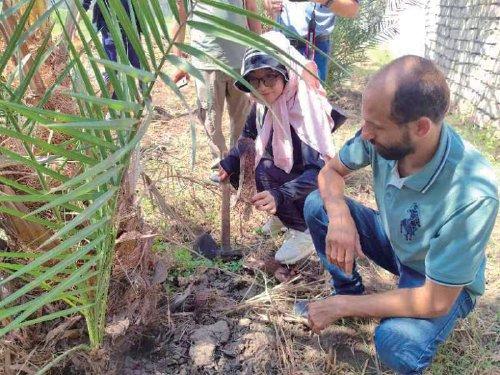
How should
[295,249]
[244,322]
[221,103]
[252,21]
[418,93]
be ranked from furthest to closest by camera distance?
[221,103]
[252,21]
[295,249]
[244,322]
[418,93]

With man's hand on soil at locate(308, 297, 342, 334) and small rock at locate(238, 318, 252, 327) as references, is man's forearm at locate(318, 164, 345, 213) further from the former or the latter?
small rock at locate(238, 318, 252, 327)

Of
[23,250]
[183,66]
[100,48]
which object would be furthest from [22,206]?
[183,66]

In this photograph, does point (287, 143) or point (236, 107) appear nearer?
point (287, 143)

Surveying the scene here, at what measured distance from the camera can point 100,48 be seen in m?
0.86

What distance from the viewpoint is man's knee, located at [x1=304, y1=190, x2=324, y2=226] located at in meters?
1.63

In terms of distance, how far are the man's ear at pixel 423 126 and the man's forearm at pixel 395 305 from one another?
0.41 m

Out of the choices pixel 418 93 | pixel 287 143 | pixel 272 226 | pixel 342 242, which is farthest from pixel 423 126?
pixel 272 226

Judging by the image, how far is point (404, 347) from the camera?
1.31 metres

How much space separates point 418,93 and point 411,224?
390 mm

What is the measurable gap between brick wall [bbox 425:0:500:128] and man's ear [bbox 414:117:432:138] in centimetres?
258

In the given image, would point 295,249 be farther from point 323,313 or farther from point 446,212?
point 446,212

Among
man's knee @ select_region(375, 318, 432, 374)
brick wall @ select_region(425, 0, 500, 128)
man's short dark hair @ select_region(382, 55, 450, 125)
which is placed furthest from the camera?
brick wall @ select_region(425, 0, 500, 128)

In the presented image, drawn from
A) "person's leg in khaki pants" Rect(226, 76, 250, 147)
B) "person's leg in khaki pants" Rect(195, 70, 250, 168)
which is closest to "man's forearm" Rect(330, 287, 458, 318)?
"person's leg in khaki pants" Rect(195, 70, 250, 168)

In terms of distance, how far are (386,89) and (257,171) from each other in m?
0.87
